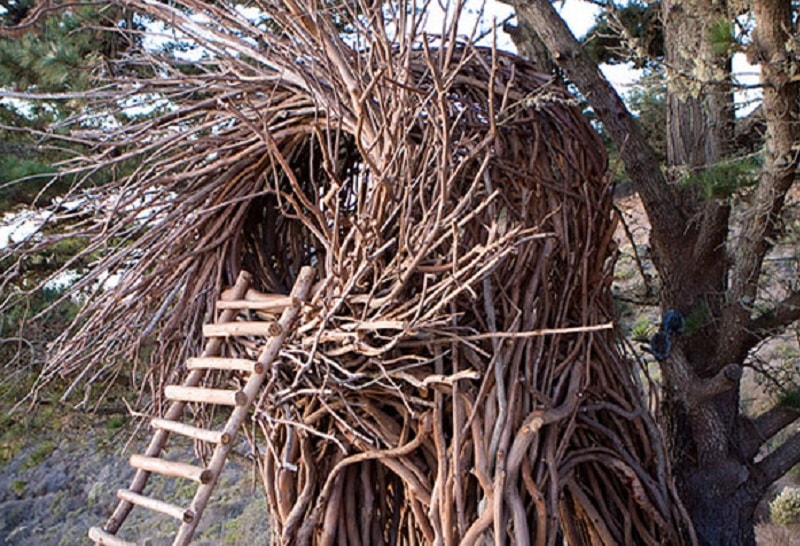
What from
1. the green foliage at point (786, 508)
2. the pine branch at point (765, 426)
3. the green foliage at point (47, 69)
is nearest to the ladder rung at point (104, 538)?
the green foliage at point (47, 69)

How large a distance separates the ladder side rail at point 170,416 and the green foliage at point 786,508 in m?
4.38

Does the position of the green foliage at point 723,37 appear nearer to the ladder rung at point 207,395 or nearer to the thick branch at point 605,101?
the thick branch at point 605,101

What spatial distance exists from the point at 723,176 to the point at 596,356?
0.63 meters

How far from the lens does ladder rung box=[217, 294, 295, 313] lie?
50.4 inches

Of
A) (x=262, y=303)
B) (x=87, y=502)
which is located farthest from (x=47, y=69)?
(x=87, y=502)

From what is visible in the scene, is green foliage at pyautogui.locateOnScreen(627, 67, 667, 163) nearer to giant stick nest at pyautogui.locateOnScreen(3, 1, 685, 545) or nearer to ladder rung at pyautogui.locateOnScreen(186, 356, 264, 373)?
giant stick nest at pyautogui.locateOnScreen(3, 1, 685, 545)

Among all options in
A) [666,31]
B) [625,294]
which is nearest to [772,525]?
[625,294]

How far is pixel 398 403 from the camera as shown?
1.34m

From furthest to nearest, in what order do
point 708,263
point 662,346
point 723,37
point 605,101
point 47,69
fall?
point 47,69 → point 708,263 → point 662,346 → point 605,101 → point 723,37

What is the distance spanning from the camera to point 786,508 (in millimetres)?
4715

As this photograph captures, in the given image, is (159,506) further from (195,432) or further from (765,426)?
(765,426)

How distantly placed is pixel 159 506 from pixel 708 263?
1513 mm

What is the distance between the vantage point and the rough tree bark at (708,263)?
175 cm

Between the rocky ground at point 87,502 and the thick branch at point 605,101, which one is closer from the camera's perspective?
the thick branch at point 605,101
